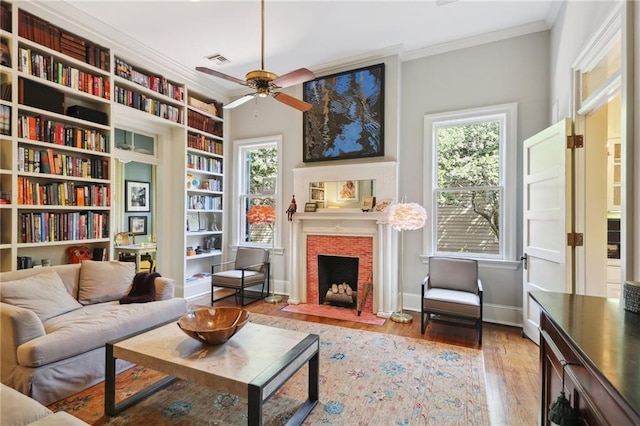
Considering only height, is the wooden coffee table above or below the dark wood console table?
below

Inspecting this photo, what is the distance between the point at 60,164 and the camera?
3303mm

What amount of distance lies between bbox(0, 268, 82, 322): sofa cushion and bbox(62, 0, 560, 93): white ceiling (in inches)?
108

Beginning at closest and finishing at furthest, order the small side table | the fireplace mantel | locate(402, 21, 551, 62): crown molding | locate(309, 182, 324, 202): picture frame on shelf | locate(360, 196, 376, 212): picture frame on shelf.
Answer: locate(402, 21, 551, 62): crown molding, the fireplace mantel, locate(360, 196, 376, 212): picture frame on shelf, the small side table, locate(309, 182, 324, 202): picture frame on shelf

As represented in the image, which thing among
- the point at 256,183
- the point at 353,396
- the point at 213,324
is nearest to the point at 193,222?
the point at 256,183

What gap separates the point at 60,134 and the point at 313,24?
117 inches

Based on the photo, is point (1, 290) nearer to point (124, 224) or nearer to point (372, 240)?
point (124, 224)

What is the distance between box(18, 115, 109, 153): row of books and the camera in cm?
304

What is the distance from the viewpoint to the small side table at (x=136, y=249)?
4281 mm

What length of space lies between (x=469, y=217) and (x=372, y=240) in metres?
1.24

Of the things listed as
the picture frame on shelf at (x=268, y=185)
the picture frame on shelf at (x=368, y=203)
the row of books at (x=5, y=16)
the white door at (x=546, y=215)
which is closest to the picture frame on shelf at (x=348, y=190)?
the picture frame on shelf at (x=368, y=203)

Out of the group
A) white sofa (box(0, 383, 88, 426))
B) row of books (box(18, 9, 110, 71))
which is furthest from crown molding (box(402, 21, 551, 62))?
white sofa (box(0, 383, 88, 426))

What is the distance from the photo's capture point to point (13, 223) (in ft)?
9.49

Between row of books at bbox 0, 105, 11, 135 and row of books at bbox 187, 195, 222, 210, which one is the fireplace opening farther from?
row of books at bbox 0, 105, 11, 135

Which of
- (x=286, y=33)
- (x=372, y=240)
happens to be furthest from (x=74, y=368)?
(x=286, y=33)
